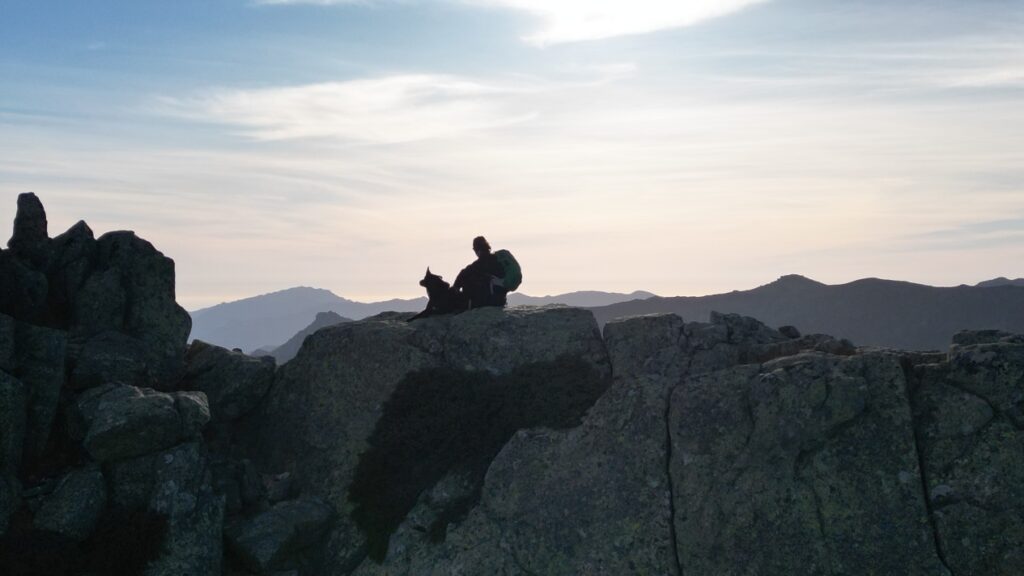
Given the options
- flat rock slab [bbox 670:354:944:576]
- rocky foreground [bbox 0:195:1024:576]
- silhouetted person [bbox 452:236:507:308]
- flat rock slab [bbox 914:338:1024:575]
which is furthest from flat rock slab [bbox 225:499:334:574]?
flat rock slab [bbox 914:338:1024:575]

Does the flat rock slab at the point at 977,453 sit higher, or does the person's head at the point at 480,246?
the person's head at the point at 480,246

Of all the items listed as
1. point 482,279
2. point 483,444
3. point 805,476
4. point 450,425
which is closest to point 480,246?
point 482,279

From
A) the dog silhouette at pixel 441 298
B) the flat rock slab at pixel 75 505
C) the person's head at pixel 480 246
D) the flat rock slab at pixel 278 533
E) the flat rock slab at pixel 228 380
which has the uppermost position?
the person's head at pixel 480 246

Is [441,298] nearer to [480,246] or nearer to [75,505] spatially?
[480,246]

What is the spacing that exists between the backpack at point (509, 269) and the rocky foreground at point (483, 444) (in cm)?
206

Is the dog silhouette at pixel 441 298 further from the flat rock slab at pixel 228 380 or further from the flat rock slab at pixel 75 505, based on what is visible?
the flat rock slab at pixel 75 505

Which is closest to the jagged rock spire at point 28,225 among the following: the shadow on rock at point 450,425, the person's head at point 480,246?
the shadow on rock at point 450,425

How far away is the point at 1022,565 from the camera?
56.0 ft

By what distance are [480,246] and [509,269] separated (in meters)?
1.36

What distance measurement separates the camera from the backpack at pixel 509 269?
28.3 m

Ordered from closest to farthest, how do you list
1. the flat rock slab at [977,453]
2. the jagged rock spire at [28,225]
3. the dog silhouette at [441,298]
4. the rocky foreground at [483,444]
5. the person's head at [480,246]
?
the flat rock slab at [977,453] < the rocky foreground at [483,444] < the jagged rock spire at [28,225] < the dog silhouette at [441,298] < the person's head at [480,246]

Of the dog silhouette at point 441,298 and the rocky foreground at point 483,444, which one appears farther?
the dog silhouette at point 441,298

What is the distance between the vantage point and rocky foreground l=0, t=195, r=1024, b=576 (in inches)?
730

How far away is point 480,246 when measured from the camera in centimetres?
2822
